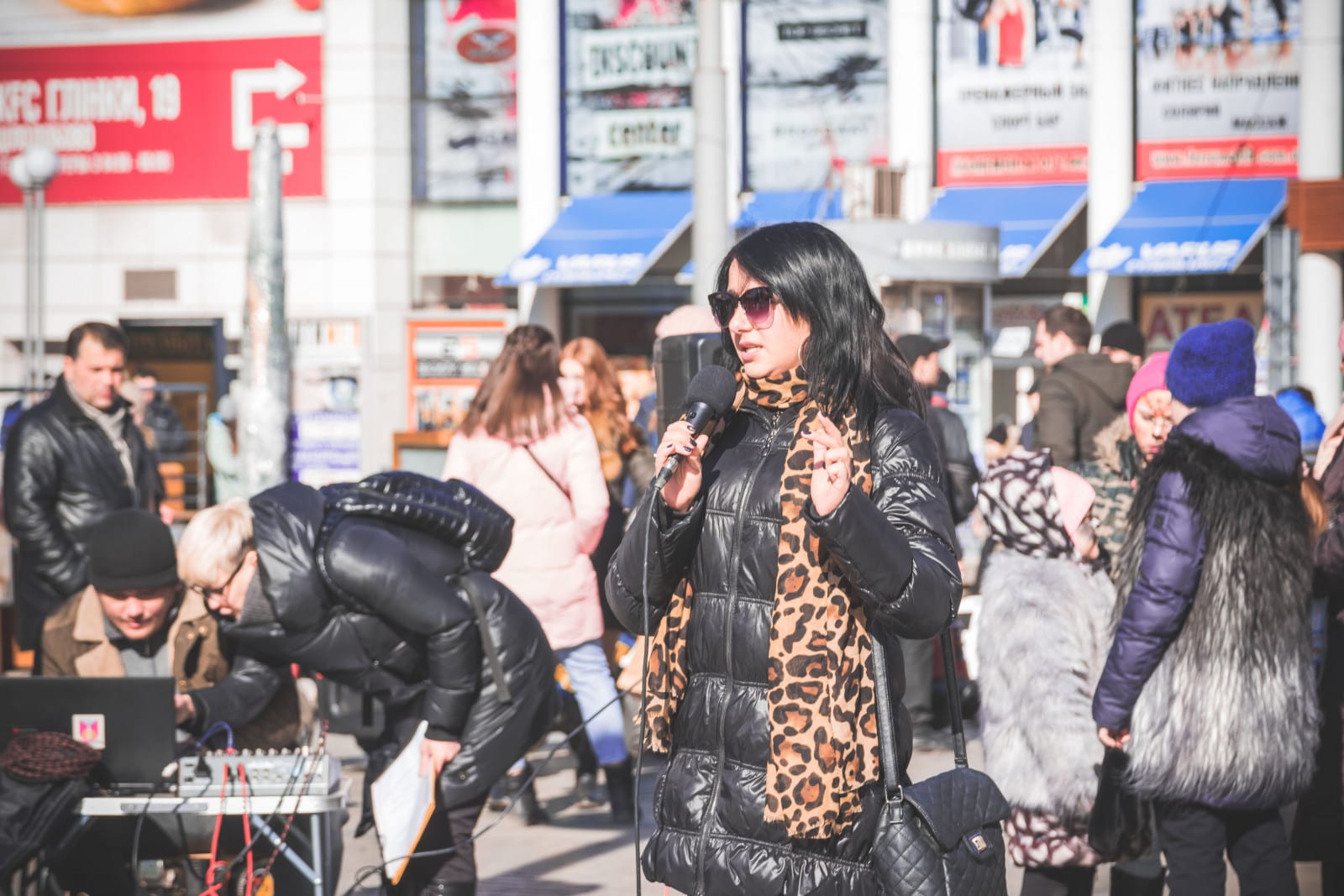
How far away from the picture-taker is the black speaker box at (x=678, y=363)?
539cm

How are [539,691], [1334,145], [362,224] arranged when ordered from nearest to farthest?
[539,691]
[1334,145]
[362,224]

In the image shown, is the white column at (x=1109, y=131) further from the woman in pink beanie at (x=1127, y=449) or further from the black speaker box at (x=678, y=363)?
the black speaker box at (x=678, y=363)

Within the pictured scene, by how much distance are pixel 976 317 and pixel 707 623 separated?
42.9 ft

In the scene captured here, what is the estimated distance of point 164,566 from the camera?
16.2 feet

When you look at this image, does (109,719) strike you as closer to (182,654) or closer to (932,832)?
(182,654)

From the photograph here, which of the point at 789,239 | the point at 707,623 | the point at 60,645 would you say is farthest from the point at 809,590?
the point at 60,645

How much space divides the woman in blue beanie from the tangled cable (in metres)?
2.64

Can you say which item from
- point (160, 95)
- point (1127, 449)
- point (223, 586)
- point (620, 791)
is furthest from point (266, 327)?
point (223, 586)

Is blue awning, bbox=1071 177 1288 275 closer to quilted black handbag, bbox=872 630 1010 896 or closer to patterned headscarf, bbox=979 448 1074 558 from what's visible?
patterned headscarf, bbox=979 448 1074 558

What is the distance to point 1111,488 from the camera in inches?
220

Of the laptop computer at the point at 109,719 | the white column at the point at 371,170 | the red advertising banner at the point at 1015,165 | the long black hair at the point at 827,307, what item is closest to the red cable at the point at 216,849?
the laptop computer at the point at 109,719

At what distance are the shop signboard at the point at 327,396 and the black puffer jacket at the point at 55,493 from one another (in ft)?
32.6

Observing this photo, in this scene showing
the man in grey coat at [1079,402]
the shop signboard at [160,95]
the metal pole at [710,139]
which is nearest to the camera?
the man in grey coat at [1079,402]

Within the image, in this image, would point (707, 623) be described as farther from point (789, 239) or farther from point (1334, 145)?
point (1334, 145)
